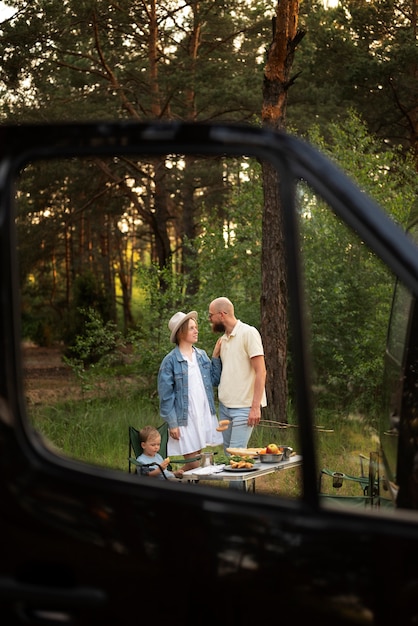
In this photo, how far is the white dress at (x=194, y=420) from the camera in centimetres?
862

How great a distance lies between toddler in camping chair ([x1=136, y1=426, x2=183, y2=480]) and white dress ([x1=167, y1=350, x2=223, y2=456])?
2.75 ft

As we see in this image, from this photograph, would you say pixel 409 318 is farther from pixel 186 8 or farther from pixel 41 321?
pixel 41 321

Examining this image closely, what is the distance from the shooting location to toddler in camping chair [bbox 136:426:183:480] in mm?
7469

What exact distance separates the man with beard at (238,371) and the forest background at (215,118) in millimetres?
5461

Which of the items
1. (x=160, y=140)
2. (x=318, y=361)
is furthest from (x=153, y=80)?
(x=160, y=140)

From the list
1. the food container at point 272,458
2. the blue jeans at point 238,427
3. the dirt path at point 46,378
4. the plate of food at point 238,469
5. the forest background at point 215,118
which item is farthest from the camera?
the dirt path at point 46,378

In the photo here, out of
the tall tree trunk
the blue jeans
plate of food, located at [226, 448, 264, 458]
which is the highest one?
the tall tree trunk

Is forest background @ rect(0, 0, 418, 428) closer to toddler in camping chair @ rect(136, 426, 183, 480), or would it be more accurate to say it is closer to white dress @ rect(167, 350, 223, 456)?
white dress @ rect(167, 350, 223, 456)

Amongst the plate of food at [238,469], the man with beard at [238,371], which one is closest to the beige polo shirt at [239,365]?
the man with beard at [238,371]

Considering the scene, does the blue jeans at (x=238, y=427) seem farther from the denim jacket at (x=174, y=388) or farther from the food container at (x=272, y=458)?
the food container at (x=272, y=458)

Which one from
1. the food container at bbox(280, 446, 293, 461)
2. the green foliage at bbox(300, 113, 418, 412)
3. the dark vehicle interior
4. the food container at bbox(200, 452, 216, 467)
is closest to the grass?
the food container at bbox(200, 452, 216, 467)

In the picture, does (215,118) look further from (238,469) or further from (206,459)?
(238,469)

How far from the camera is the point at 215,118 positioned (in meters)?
29.4

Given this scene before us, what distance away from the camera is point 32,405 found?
2078 centimetres
